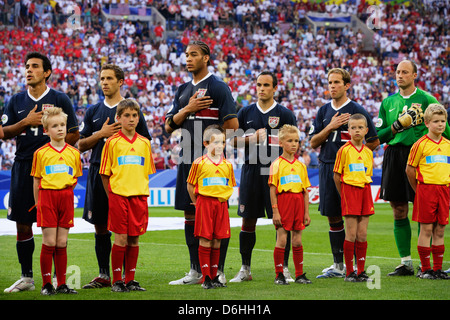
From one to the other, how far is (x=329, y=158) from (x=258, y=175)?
0.91m

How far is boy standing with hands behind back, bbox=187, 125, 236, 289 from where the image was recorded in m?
7.00

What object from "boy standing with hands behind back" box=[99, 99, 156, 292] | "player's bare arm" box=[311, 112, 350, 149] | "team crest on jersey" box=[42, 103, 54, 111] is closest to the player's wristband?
"boy standing with hands behind back" box=[99, 99, 156, 292]

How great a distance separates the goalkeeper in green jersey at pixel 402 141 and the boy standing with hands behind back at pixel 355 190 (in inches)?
38.2

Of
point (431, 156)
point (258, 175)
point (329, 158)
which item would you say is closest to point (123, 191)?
point (258, 175)

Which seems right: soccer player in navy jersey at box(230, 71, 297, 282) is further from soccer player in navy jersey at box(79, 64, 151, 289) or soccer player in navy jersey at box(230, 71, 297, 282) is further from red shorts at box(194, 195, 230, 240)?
soccer player in navy jersey at box(79, 64, 151, 289)

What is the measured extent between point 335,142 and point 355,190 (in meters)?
0.82

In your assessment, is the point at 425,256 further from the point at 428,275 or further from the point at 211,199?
the point at 211,199

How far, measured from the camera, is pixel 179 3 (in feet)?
110

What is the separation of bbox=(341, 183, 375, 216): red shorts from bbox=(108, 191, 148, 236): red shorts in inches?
89.9

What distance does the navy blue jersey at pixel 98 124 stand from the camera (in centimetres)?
735

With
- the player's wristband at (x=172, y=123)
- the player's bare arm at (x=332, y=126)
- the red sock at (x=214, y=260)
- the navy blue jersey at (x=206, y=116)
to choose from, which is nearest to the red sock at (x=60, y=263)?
the red sock at (x=214, y=260)

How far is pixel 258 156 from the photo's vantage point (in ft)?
26.5

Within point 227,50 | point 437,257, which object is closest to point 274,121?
point 437,257

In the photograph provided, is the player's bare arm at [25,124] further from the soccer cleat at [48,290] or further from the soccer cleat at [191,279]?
the soccer cleat at [191,279]
